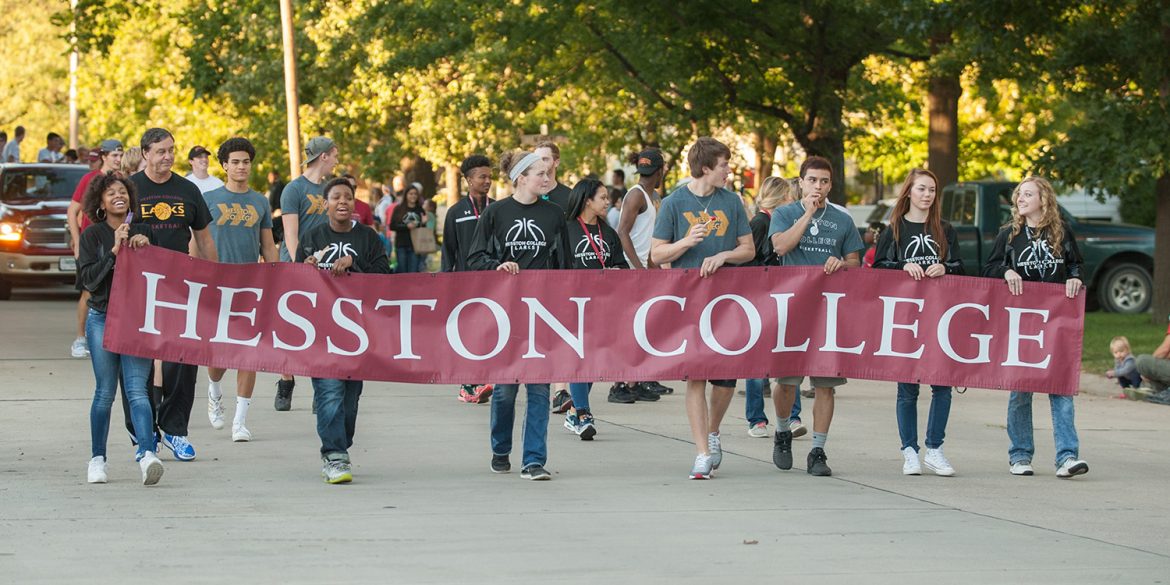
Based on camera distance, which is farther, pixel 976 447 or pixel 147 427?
pixel 976 447

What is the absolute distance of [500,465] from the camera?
372 inches

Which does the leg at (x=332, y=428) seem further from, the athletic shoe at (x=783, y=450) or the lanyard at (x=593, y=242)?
the lanyard at (x=593, y=242)

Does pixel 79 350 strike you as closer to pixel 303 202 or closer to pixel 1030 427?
pixel 303 202

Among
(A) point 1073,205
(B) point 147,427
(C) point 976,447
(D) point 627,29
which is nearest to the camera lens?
(B) point 147,427

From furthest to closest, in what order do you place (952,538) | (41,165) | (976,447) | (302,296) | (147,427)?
(41,165) < (976,447) < (302,296) < (147,427) < (952,538)

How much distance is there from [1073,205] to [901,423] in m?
28.9

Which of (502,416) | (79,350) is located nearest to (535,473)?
(502,416)

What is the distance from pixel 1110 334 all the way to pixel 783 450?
1109cm

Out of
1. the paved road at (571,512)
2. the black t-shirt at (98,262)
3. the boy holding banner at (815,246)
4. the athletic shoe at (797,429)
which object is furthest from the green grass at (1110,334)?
the black t-shirt at (98,262)

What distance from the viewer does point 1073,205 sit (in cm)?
3716

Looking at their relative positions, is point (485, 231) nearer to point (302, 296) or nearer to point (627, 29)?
point (302, 296)

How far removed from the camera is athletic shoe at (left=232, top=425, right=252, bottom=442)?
10.7m

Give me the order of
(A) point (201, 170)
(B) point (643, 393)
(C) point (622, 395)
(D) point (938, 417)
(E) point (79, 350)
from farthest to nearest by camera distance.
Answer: (E) point (79, 350) → (B) point (643, 393) → (C) point (622, 395) → (A) point (201, 170) → (D) point (938, 417)

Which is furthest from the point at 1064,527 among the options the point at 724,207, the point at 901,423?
the point at 724,207
